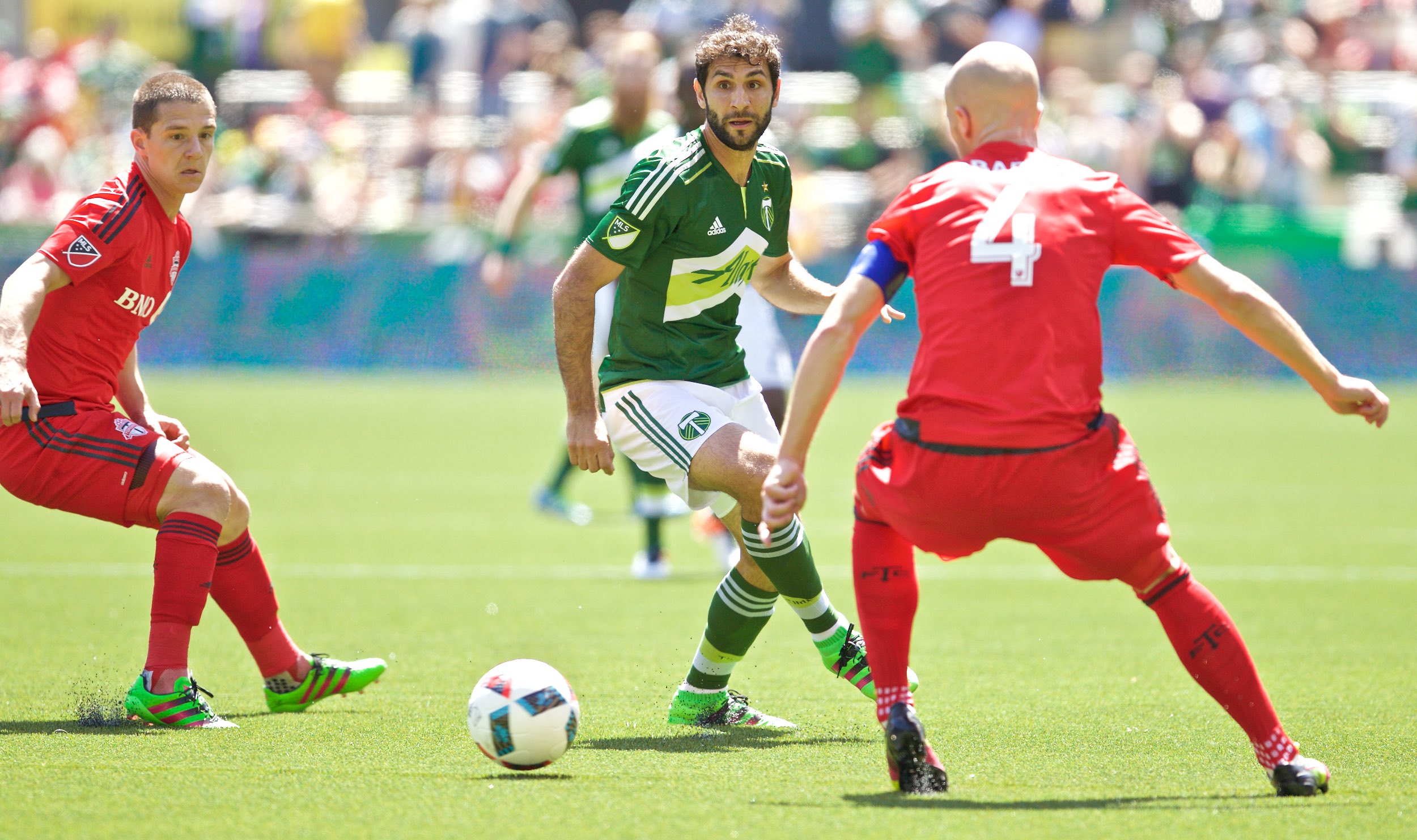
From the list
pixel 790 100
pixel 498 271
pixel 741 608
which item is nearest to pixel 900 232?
pixel 741 608

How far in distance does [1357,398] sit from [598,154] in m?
5.94

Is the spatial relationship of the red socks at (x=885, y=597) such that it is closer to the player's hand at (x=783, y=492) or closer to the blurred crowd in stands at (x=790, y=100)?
the player's hand at (x=783, y=492)

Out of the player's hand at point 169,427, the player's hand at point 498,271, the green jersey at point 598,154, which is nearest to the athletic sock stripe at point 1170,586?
the player's hand at point 169,427

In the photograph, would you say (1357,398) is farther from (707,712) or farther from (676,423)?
(707,712)

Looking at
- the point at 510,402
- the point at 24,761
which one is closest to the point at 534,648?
the point at 24,761

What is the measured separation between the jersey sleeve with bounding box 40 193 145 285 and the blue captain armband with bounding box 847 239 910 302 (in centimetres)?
257

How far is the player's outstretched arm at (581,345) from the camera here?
537 centimetres

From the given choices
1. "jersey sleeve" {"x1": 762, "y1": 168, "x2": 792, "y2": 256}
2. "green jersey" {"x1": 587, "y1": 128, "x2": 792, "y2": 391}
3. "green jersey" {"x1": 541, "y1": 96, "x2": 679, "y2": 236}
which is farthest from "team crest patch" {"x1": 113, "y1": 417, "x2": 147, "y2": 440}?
"green jersey" {"x1": 541, "y1": 96, "x2": 679, "y2": 236}

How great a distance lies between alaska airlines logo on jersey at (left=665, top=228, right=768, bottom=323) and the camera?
18.4 feet

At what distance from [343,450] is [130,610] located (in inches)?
275

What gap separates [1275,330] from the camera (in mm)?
4258

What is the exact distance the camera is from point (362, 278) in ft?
64.9

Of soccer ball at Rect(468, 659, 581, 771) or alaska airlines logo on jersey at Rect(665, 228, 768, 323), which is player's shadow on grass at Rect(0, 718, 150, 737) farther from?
alaska airlines logo on jersey at Rect(665, 228, 768, 323)

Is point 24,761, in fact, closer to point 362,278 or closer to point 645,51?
point 645,51
